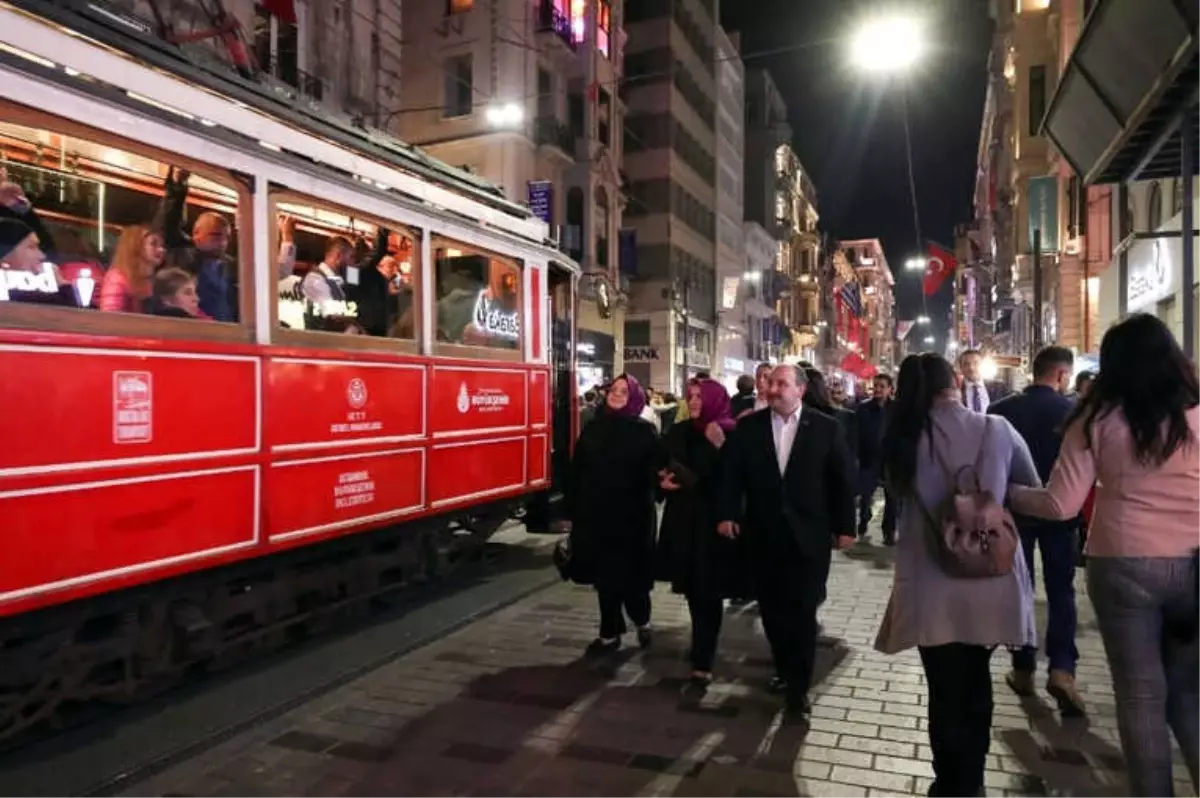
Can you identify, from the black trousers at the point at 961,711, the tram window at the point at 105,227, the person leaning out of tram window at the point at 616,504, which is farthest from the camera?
the person leaning out of tram window at the point at 616,504

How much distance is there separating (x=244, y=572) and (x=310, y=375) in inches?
49.2

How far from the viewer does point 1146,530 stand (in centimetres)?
307

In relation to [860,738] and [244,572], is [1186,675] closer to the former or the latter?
[860,738]

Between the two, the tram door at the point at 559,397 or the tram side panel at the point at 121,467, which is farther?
the tram door at the point at 559,397

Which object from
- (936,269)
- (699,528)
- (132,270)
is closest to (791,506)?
(699,528)

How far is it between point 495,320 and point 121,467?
4.05 meters

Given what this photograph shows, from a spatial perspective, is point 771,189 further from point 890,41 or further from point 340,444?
point 340,444

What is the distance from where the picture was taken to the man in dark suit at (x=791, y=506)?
4.89 meters

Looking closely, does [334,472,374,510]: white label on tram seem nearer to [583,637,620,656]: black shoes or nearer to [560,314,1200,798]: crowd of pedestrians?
[583,637,620,656]: black shoes

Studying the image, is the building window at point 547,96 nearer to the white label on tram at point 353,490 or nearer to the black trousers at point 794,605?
the white label on tram at point 353,490

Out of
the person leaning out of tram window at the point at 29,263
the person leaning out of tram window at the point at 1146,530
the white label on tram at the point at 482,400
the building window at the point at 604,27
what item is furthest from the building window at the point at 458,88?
the person leaning out of tram window at the point at 1146,530

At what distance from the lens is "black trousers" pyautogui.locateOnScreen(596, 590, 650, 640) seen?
20.2 feet

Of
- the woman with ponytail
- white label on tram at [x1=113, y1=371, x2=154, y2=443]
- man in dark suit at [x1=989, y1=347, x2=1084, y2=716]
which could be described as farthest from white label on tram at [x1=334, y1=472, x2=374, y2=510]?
man in dark suit at [x1=989, y1=347, x2=1084, y2=716]

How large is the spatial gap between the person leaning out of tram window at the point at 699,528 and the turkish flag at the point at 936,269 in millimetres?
29618
